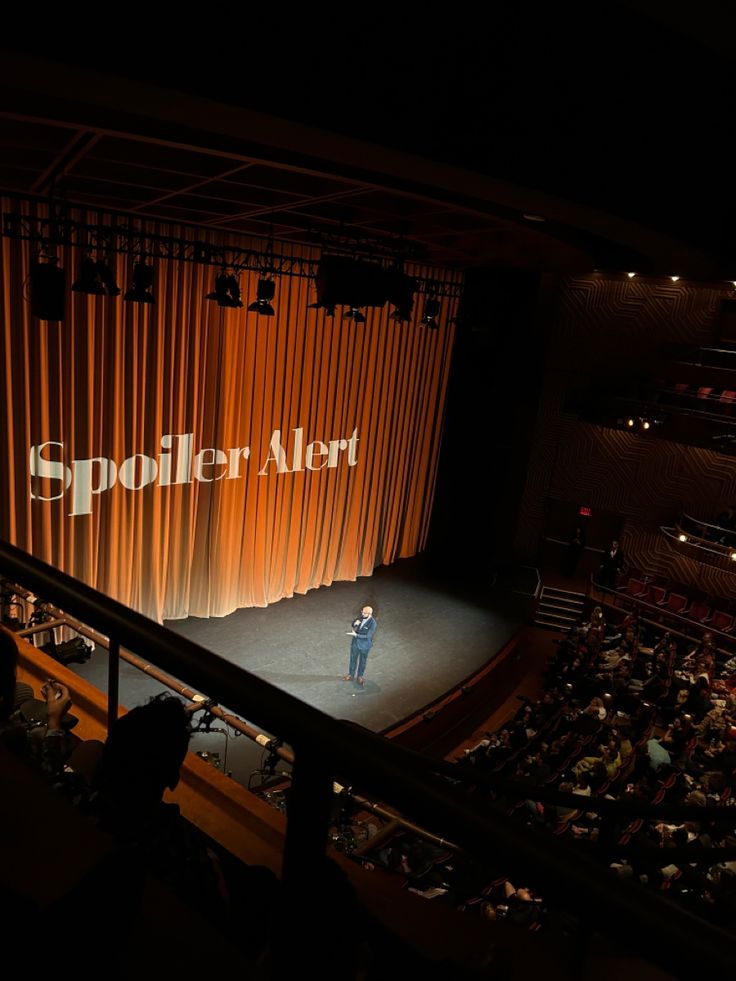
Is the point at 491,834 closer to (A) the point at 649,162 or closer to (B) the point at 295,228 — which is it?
(A) the point at 649,162

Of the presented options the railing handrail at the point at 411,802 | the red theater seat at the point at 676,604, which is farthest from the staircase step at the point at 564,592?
the railing handrail at the point at 411,802

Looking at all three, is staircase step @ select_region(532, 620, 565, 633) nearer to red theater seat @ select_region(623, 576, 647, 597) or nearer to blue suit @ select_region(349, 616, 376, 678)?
red theater seat @ select_region(623, 576, 647, 597)

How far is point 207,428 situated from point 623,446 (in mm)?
8210

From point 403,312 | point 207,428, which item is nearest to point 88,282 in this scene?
point 403,312

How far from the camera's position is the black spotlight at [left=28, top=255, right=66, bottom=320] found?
6.02m

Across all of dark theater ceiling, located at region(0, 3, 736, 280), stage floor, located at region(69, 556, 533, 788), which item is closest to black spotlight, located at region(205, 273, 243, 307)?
dark theater ceiling, located at region(0, 3, 736, 280)

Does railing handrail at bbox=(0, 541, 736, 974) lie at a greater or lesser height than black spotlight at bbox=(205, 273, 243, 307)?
lesser

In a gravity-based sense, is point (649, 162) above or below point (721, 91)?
below

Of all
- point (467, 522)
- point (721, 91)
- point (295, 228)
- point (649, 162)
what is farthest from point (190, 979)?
point (467, 522)

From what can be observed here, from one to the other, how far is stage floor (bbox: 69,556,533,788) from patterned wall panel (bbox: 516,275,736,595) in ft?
8.00

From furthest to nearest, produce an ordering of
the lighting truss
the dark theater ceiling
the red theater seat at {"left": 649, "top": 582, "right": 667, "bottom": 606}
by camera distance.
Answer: the red theater seat at {"left": 649, "top": 582, "right": 667, "bottom": 606} < the lighting truss < the dark theater ceiling

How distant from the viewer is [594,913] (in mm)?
637

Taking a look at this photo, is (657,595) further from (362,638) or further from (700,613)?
(362,638)

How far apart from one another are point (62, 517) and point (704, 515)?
10.9 m
